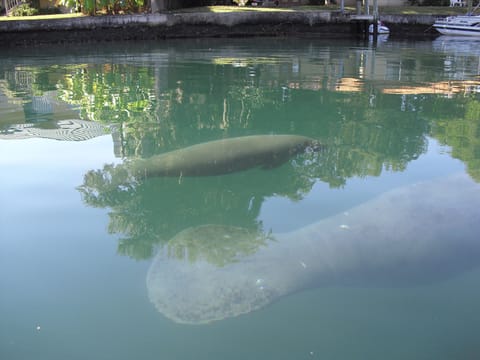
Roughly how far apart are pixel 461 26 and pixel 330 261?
1017 inches

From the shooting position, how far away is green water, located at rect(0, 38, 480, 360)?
3172 millimetres

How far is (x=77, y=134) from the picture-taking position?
7715 millimetres

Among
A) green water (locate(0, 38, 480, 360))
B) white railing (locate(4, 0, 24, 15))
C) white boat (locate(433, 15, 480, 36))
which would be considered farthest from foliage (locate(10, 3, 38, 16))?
white boat (locate(433, 15, 480, 36))

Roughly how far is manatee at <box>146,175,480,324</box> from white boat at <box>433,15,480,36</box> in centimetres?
2413

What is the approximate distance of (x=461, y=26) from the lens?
25.8 m

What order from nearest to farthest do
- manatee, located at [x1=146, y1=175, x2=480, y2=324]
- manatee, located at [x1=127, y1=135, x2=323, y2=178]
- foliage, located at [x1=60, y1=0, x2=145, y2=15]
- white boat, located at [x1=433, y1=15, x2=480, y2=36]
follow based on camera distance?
manatee, located at [x1=146, y1=175, x2=480, y2=324] < manatee, located at [x1=127, y1=135, x2=323, y2=178] < white boat, located at [x1=433, y1=15, x2=480, y2=36] < foliage, located at [x1=60, y1=0, x2=145, y2=15]

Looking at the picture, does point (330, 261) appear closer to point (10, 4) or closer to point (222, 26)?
point (222, 26)

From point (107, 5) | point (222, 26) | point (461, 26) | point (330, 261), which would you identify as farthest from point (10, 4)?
point (330, 261)

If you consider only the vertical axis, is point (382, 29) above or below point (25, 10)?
below

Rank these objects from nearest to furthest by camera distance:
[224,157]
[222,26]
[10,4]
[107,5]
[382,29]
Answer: [224,157]
[107,5]
[222,26]
[382,29]
[10,4]

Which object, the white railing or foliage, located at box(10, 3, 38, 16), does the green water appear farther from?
the white railing

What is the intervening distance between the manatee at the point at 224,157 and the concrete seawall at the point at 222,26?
2193cm

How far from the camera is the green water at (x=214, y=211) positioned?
3172mm

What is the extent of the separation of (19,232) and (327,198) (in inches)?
119
